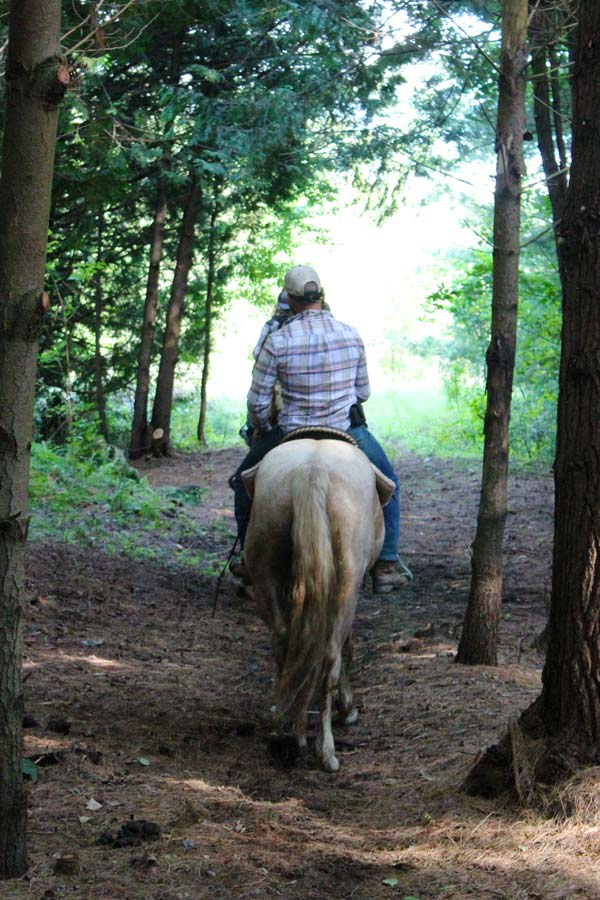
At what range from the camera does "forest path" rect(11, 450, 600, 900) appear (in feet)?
Result: 11.7

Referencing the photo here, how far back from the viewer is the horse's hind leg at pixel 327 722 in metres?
5.40

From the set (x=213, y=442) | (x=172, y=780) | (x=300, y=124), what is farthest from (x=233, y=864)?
(x=213, y=442)

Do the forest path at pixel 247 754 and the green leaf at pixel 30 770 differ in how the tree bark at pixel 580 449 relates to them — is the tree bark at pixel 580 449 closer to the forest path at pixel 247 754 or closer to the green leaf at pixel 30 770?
the forest path at pixel 247 754

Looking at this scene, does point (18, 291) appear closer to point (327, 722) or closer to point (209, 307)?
point (327, 722)

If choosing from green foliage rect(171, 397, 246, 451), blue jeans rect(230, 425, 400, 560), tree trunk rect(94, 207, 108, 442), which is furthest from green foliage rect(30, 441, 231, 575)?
green foliage rect(171, 397, 246, 451)

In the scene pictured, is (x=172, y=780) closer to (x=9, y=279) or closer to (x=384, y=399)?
(x=9, y=279)

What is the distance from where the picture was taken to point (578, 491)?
4.09 metres

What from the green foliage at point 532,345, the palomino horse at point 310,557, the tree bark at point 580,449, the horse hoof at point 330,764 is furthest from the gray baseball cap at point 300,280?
the green foliage at point 532,345

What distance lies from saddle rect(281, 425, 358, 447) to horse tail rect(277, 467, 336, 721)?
26.0 inches

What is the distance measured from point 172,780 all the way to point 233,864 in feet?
3.13

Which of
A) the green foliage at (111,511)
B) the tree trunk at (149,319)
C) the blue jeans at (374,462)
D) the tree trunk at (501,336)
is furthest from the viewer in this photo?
the tree trunk at (149,319)

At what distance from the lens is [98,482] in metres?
14.5

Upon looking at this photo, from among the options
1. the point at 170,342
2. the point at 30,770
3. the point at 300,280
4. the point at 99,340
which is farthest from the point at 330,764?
the point at 99,340

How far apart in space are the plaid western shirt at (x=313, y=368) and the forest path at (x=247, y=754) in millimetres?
1867
